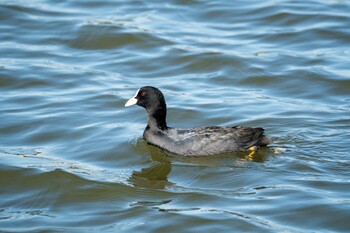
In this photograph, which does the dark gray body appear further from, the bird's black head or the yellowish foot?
the bird's black head

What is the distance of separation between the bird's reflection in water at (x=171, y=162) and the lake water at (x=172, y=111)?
0.03m

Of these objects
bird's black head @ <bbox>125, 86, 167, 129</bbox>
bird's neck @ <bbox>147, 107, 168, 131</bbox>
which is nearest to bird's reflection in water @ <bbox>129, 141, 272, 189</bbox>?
bird's neck @ <bbox>147, 107, 168, 131</bbox>

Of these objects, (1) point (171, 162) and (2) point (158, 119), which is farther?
(2) point (158, 119)

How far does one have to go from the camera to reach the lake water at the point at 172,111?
369 inches

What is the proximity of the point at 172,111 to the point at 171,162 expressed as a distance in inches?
88.3

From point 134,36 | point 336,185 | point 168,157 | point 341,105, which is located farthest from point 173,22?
point 336,185

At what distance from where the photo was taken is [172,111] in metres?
13.4

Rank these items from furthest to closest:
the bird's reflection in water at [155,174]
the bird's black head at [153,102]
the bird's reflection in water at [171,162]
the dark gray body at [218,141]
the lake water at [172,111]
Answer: the bird's black head at [153,102], the dark gray body at [218,141], the bird's reflection in water at [171,162], the bird's reflection in water at [155,174], the lake water at [172,111]

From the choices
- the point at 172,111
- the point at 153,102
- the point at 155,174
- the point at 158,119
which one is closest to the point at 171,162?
the point at 155,174

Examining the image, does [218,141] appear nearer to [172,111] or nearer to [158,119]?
[158,119]

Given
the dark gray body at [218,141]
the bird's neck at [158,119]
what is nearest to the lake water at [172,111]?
the dark gray body at [218,141]

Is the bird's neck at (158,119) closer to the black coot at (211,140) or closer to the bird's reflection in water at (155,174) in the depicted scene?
the black coot at (211,140)

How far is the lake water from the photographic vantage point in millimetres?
9367

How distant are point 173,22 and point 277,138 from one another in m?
7.31
